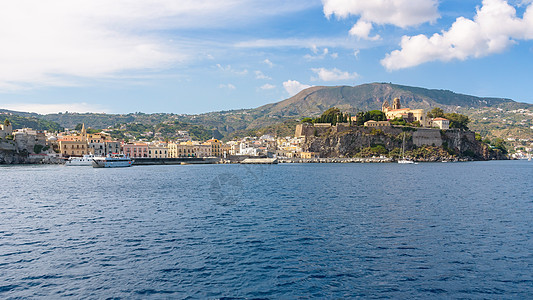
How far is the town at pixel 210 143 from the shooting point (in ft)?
257

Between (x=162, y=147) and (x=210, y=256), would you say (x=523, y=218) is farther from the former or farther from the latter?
(x=162, y=147)

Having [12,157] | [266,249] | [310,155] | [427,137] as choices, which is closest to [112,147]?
[12,157]

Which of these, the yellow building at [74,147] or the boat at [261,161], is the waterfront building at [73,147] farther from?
the boat at [261,161]

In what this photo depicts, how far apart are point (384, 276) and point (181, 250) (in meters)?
6.43

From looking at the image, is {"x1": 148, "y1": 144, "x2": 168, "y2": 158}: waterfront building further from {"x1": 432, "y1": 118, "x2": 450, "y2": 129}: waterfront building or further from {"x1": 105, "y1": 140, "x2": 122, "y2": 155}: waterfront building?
{"x1": 432, "y1": 118, "x2": 450, "y2": 129}: waterfront building

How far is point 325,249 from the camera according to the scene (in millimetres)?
12727

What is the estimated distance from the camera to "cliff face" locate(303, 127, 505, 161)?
8900 centimetres

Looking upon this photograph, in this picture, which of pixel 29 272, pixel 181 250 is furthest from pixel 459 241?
pixel 29 272

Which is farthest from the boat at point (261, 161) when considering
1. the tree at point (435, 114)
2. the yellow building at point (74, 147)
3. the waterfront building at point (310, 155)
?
the tree at point (435, 114)

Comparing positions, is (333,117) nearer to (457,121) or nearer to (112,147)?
(457,121)

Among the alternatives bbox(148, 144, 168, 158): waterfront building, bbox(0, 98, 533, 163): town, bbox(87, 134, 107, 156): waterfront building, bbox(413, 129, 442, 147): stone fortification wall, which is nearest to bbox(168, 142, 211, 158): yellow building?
bbox(0, 98, 533, 163): town

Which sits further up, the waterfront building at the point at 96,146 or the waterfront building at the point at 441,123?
the waterfront building at the point at 441,123

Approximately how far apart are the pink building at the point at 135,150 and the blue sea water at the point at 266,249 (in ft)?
223

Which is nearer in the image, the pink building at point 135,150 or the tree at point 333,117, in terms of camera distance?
the pink building at point 135,150
